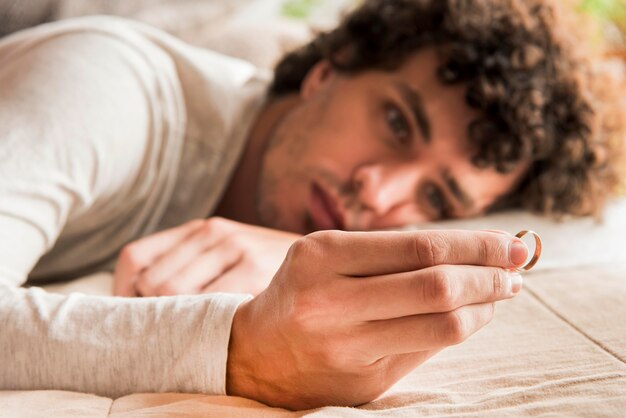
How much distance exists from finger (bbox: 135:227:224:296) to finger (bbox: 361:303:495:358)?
346 millimetres

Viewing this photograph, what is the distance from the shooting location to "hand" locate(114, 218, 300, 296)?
31.2 inches

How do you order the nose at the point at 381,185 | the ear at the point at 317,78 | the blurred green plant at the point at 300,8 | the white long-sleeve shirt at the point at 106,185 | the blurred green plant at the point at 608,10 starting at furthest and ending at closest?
1. the blurred green plant at the point at 300,8
2. the blurred green plant at the point at 608,10
3. the ear at the point at 317,78
4. the nose at the point at 381,185
5. the white long-sleeve shirt at the point at 106,185

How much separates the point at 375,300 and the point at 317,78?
1.00 meters

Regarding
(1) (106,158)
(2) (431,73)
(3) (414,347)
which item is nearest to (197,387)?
(3) (414,347)

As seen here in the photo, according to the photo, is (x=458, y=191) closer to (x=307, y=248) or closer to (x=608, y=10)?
(x=307, y=248)

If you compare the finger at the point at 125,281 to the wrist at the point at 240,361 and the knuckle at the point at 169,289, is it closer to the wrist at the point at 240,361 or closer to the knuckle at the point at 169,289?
the knuckle at the point at 169,289

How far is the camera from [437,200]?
122cm

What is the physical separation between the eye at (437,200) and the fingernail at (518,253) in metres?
0.69

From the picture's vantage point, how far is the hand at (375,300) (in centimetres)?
49

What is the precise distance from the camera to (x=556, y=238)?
1.12m

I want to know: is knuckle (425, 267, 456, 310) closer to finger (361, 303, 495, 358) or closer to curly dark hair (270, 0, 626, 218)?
finger (361, 303, 495, 358)

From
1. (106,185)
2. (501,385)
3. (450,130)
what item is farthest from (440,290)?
(450,130)

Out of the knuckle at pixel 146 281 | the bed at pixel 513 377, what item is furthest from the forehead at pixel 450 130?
the knuckle at pixel 146 281

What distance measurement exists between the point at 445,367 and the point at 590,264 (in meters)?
0.47
